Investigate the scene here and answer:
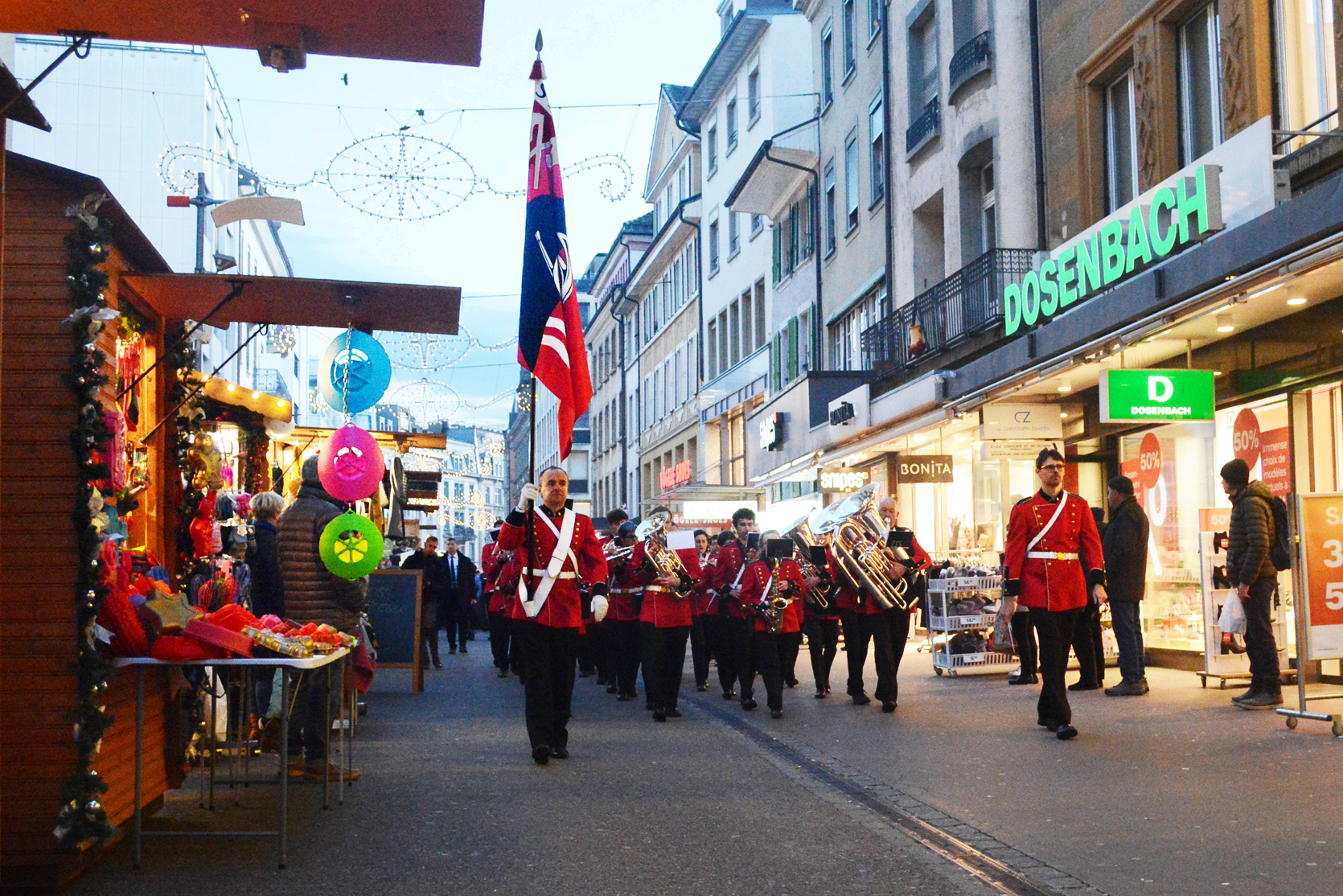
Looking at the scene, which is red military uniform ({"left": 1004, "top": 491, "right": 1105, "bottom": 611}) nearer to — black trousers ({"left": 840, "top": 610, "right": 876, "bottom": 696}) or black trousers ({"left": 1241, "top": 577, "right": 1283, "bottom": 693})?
black trousers ({"left": 1241, "top": 577, "right": 1283, "bottom": 693})

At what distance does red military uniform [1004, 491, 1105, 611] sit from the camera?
11.2 metres

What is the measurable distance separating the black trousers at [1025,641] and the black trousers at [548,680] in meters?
6.41

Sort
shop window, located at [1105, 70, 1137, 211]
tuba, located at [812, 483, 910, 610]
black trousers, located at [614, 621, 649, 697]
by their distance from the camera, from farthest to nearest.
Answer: shop window, located at [1105, 70, 1137, 211] < black trousers, located at [614, 621, 649, 697] < tuba, located at [812, 483, 910, 610]

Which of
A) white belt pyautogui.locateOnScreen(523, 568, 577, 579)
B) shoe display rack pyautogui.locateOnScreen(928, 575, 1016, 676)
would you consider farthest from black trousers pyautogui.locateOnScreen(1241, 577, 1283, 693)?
white belt pyautogui.locateOnScreen(523, 568, 577, 579)

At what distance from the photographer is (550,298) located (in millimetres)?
11055

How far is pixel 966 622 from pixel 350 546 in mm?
9202

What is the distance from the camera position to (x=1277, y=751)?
32.2ft

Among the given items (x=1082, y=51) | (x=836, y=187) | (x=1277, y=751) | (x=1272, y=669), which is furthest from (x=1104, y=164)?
(x=836, y=187)

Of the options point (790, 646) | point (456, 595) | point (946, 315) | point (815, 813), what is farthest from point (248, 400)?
point (456, 595)

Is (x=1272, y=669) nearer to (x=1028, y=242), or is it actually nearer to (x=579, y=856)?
(x=579, y=856)

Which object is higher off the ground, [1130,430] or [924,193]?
[924,193]

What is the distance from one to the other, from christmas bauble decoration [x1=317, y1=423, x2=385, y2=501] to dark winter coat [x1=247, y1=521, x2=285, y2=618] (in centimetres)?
59

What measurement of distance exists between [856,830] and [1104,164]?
1380cm

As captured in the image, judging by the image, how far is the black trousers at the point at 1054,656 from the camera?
36.4ft
